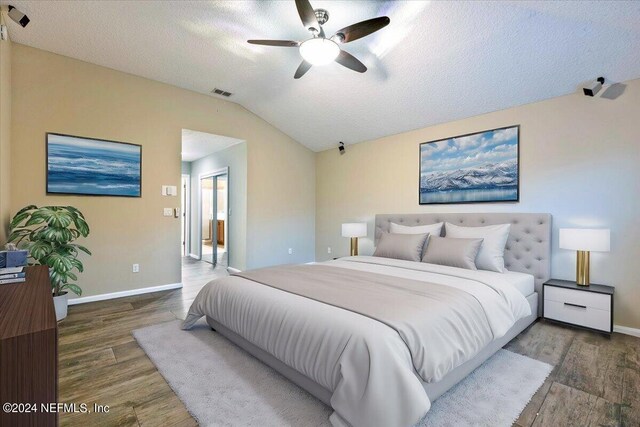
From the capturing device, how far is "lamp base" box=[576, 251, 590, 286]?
9.32 ft

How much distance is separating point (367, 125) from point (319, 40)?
2.36 meters

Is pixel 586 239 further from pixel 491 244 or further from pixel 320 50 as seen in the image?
pixel 320 50

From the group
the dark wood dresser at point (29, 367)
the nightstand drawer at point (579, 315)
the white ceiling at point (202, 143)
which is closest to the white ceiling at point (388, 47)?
the white ceiling at point (202, 143)

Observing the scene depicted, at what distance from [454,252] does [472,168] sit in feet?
4.22

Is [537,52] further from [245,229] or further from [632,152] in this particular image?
[245,229]

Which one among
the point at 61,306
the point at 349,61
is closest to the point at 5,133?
the point at 61,306

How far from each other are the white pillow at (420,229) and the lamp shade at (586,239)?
1.21 m

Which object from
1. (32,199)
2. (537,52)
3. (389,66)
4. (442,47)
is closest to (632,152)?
(537,52)

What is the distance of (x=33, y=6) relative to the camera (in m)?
2.72

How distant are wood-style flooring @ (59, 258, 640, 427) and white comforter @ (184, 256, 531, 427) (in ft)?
1.35

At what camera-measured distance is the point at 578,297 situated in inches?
110

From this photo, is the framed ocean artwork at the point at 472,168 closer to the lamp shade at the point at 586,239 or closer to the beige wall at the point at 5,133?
the lamp shade at the point at 586,239

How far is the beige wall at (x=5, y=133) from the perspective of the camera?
112 inches

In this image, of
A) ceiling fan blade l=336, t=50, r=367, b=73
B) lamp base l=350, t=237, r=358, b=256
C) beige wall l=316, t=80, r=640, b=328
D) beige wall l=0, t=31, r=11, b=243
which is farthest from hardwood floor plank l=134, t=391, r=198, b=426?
beige wall l=316, t=80, r=640, b=328
